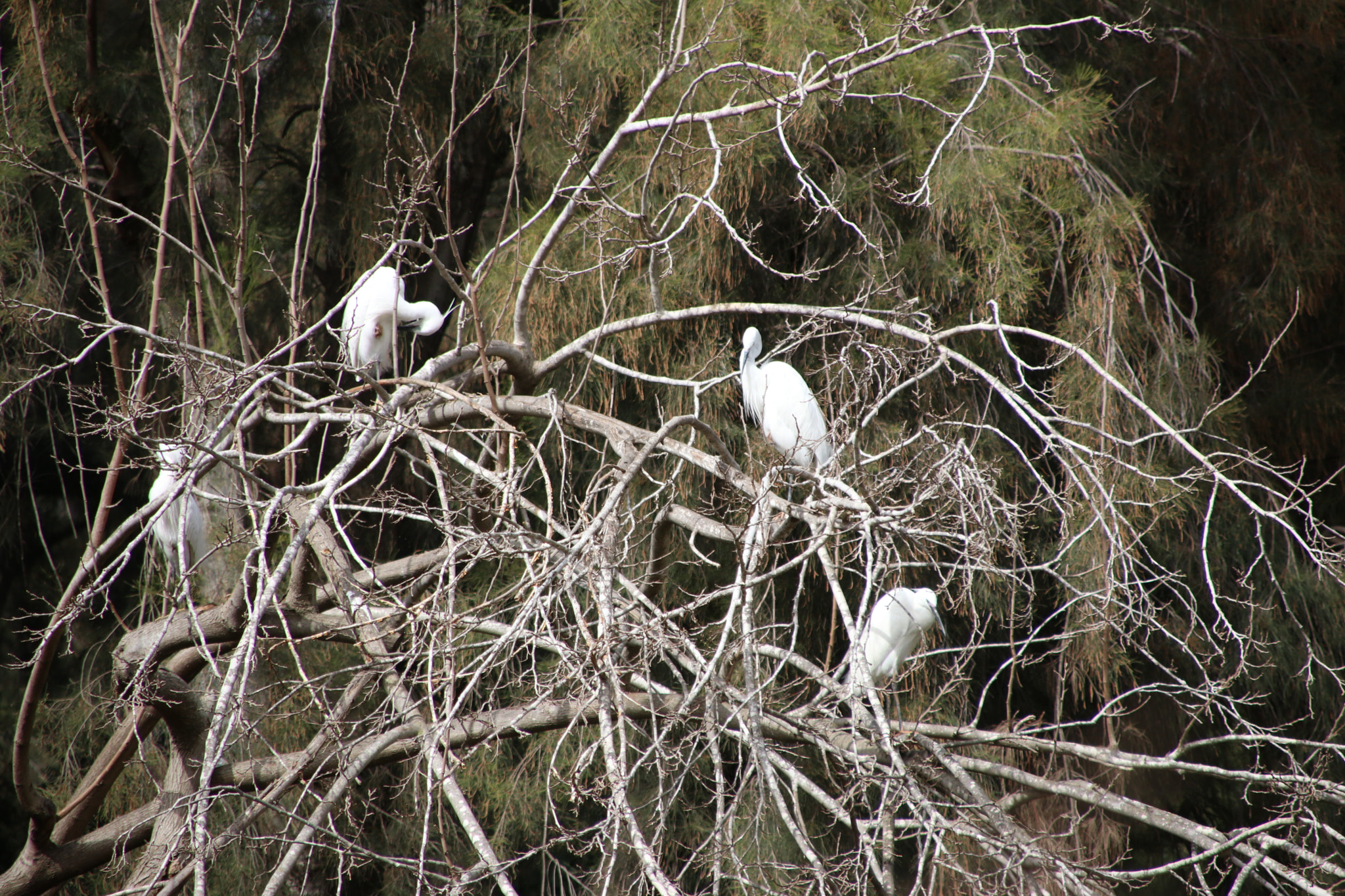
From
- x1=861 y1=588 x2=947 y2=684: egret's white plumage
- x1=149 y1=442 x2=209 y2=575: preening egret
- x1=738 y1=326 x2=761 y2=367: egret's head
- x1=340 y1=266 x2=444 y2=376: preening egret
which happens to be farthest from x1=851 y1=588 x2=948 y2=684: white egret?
x1=149 y1=442 x2=209 y2=575: preening egret

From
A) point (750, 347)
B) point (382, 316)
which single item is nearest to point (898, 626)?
point (750, 347)

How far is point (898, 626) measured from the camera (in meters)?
2.74

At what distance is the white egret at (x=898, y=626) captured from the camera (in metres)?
2.47

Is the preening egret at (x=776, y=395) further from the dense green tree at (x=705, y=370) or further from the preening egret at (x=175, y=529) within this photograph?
the preening egret at (x=175, y=529)

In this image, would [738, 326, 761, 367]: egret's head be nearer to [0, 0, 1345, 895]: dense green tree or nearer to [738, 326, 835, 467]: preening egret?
[738, 326, 835, 467]: preening egret

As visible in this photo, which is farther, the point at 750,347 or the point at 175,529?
the point at 175,529

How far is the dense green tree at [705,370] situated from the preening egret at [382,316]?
122 millimetres

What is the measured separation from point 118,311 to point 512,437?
8.90 ft

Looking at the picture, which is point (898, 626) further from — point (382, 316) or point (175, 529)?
point (175, 529)

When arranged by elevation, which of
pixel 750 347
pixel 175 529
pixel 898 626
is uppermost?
pixel 750 347

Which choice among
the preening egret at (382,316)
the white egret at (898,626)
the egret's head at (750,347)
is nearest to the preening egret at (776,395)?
the egret's head at (750,347)

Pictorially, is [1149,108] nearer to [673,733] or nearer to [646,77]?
[646,77]

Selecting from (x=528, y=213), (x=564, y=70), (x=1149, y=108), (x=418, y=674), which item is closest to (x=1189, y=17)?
(x=1149, y=108)

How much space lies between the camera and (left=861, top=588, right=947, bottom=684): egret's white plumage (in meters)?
2.47
